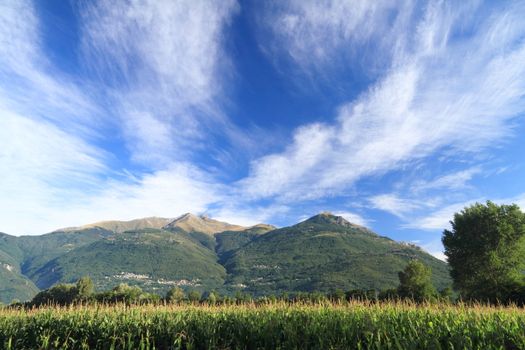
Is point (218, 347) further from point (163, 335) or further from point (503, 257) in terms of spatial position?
point (503, 257)

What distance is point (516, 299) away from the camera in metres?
36.9

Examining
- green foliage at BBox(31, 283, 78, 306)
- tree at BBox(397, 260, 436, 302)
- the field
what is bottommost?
green foliage at BBox(31, 283, 78, 306)

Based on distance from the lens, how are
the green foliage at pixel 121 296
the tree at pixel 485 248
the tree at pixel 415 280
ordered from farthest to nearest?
the tree at pixel 415 280
the green foliage at pixel 121 296
the tree at pixel 485 248

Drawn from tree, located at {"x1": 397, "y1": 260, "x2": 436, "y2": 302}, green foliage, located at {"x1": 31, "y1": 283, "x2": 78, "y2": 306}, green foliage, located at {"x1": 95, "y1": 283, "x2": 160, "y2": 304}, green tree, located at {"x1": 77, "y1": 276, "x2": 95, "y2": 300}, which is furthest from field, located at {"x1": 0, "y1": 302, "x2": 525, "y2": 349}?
green foliage, located at {"x1": 31, "y1": 283, "x2": 78, "y2": 306}

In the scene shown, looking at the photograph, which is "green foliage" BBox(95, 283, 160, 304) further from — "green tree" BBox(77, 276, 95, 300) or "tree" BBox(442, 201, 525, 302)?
"tree" BBox(442, 201, 525, 302)

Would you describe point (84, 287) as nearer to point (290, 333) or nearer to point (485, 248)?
point (485, 248)

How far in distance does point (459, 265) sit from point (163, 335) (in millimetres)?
55365

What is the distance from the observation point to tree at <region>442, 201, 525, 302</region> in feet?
162

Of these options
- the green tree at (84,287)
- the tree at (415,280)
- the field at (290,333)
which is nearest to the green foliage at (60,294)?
the green tree at (84,287)

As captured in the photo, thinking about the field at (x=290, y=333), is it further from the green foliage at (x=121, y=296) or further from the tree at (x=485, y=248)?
the tree at (x=485, y=248)

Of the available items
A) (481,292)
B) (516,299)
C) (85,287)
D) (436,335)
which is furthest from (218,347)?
(85,287)

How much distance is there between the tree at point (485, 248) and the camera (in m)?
49.3

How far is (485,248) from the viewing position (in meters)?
51.3

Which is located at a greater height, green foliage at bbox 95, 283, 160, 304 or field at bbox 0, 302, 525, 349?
field at bbox 0, 302, 525, 349
